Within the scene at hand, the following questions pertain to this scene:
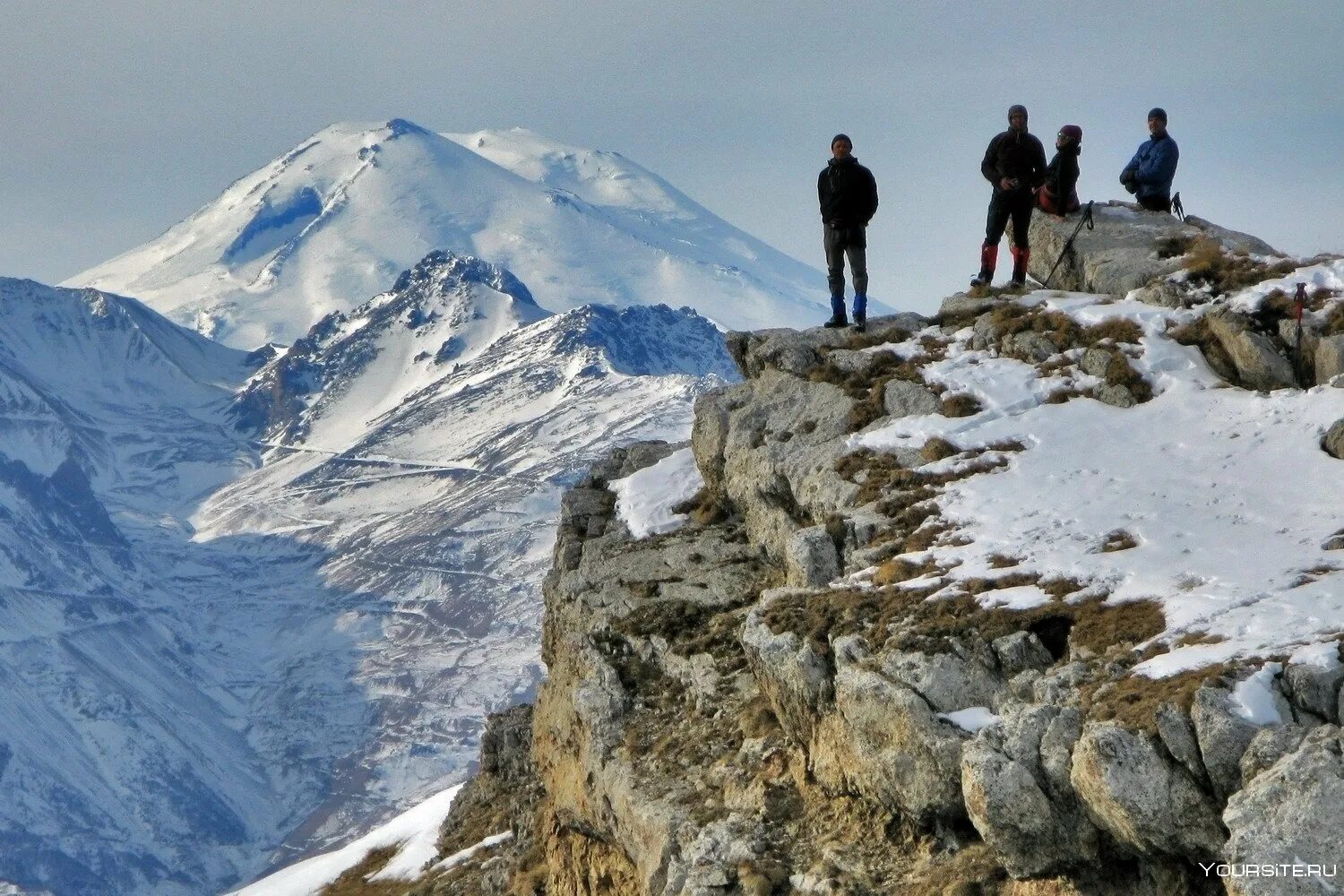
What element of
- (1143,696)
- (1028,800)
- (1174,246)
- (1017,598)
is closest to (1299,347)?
(1174,246)

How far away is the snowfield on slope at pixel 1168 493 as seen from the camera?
19047mm

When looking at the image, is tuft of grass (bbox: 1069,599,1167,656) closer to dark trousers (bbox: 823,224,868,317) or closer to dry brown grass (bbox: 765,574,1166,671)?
dry brown grass (bbox: 765,574,1166,671)

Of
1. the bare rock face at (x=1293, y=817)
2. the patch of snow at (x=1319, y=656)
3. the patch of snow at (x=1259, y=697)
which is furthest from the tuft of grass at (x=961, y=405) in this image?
the bare rock face at (x=1293, y=817)

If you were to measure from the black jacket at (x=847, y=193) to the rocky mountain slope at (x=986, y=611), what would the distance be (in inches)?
105

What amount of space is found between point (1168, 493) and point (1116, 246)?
1337 centimetres

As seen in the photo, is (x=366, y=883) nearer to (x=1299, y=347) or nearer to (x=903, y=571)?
(x=903, y=571)

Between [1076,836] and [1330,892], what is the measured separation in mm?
3172

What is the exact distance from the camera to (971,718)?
1961 cm

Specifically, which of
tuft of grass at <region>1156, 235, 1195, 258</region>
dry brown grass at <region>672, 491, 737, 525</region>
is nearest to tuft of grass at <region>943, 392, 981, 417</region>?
dry brown grass at <region>672, 491, 737, 525</region>

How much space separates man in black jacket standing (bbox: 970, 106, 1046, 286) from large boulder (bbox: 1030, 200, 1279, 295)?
1.13 meters

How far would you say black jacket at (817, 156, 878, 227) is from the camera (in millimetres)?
33375

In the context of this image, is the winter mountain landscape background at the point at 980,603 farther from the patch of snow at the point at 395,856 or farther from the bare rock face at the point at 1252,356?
the patch of snow at the point at 395,856

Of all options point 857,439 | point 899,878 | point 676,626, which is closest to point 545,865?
point 676,626

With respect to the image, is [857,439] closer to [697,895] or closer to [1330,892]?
[697,895]
